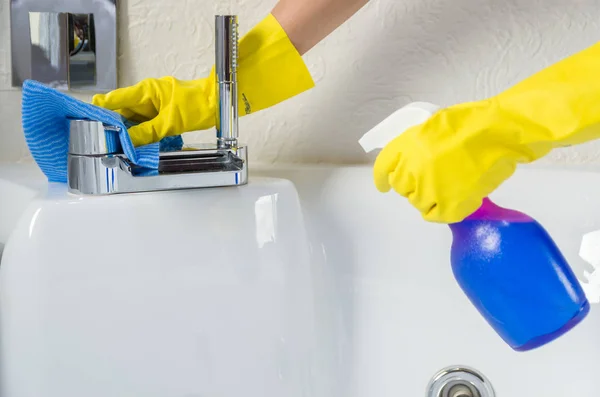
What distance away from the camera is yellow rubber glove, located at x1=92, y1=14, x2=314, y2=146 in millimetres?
608

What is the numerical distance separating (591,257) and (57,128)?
501 millimetres

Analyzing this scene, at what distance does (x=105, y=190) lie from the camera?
52 cm

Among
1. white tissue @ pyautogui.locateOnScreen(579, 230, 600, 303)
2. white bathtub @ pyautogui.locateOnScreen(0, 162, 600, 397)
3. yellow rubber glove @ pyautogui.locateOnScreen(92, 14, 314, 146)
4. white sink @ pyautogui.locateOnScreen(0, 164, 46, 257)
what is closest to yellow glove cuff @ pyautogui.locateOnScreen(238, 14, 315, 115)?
yellow rubber glove @ pyautogui.locateOnScreen(92, 14, 314, 146)

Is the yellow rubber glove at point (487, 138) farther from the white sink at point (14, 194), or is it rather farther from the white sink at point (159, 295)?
the white sink at point (14, 194)

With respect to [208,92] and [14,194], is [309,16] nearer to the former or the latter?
[208,92]

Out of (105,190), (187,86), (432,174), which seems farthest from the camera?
(187,86)

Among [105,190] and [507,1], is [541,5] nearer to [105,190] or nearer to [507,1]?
[507,1]

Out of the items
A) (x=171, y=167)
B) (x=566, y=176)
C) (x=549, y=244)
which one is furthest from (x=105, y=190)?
(x=566, y=176)

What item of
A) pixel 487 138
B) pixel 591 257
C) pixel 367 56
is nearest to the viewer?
pixel 487 138

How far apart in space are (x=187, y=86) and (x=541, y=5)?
1.29 ft

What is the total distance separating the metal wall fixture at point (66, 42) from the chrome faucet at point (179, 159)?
0.85 feet

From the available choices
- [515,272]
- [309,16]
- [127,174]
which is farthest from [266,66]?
[515,272]

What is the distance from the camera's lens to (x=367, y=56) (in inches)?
30.0

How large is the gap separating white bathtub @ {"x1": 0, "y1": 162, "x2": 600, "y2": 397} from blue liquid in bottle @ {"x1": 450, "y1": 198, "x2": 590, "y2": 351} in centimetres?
19
